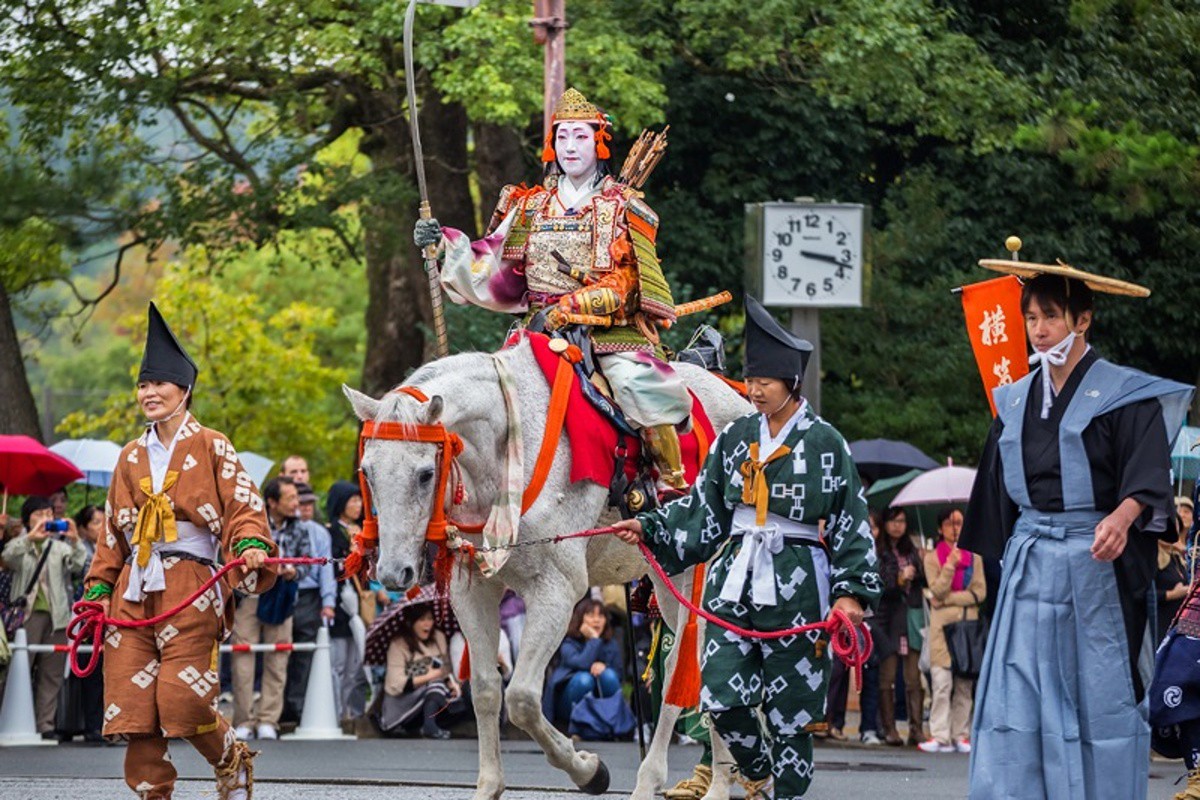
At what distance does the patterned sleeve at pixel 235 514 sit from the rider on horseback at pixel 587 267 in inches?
71.5

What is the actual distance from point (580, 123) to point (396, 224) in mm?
12722

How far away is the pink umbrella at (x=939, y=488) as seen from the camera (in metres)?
17.1

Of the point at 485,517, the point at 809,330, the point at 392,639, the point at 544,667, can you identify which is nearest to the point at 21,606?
the point at 392,639

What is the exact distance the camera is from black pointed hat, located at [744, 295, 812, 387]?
8.38 m

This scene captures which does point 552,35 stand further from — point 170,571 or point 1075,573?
point 1075,573

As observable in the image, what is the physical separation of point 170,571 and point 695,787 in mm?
3116

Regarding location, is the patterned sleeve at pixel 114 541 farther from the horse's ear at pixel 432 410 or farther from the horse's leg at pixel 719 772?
the horse's leg at pixel 719 772

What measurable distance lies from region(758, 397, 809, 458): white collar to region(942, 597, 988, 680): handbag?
8051mm

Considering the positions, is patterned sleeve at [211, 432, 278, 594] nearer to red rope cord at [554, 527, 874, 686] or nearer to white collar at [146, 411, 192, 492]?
white collar at [146, 411, 192, 492]

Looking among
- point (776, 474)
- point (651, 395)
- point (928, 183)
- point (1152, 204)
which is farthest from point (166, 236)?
point (776, 474)

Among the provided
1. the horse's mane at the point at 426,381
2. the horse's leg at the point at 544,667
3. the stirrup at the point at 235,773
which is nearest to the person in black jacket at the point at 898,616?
the horse's leg at the point at 544,667

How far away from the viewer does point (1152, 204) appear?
14.4m

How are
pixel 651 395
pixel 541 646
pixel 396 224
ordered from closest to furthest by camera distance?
pixel 541 646, pixel 651 395, pixel 396 224

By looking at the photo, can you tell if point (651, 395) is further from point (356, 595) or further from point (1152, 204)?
point (356, 595)
